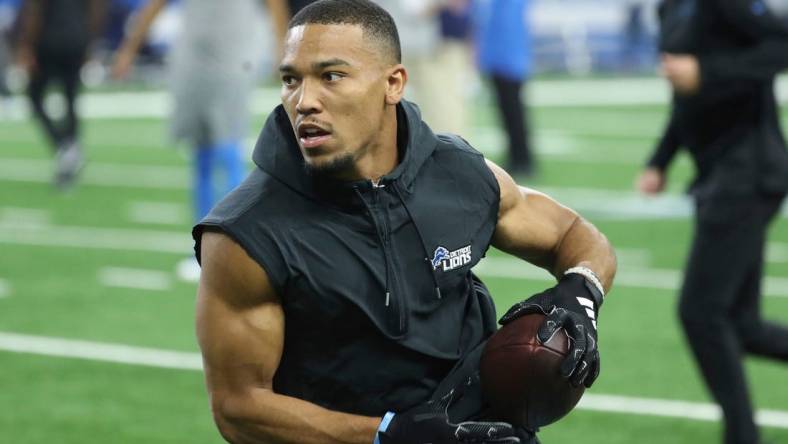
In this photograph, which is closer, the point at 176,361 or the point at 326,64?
the point at 326,64

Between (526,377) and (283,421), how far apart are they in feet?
1.83

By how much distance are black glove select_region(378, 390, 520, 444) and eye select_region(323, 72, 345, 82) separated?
30.6 inches

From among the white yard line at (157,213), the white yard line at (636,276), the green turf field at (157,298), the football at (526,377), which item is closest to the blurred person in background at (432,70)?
the green turf field at (157,298)

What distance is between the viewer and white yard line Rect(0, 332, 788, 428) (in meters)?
6.59

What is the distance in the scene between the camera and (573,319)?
12.0 feet

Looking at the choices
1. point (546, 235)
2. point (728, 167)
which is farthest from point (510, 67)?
point (546, 235)

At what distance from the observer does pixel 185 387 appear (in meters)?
7.10

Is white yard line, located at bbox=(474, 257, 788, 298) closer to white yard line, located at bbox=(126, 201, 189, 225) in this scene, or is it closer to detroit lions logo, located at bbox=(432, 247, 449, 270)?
white yard line, located at bbox=(126, 201, 189, 225)

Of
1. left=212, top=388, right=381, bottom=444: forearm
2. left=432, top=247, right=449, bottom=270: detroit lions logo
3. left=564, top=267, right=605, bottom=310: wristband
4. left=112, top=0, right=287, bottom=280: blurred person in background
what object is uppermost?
left=432, top=247, right=449, bottom=270: detroit lions logo

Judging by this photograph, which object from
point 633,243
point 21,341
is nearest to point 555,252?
point 21,341

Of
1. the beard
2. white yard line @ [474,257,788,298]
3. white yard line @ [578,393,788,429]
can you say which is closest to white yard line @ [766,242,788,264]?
white yard line @ [474,257,788,298]

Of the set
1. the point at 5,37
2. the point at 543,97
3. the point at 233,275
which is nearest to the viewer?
the point at 233,275

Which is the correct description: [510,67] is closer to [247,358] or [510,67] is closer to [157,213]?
[157,213]

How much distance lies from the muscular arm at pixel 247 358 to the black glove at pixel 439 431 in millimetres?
61
